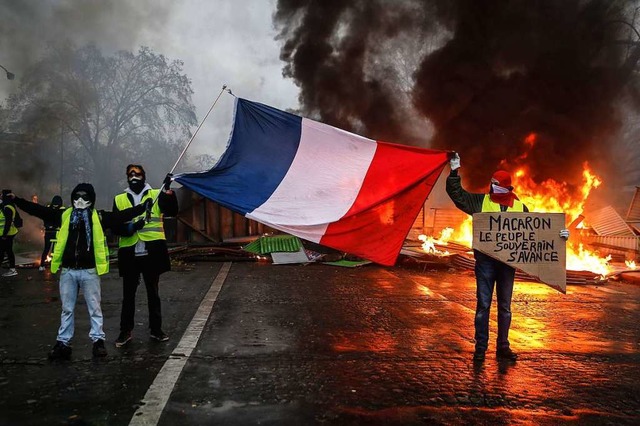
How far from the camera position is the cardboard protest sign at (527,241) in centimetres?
467

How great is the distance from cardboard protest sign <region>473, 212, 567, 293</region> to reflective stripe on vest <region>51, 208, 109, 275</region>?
3636mm

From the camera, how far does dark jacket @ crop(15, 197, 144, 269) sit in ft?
14.6

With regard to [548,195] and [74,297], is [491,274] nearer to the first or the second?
[74,297]

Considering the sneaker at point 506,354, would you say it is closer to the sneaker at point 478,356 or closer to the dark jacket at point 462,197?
the sneaker at point 478,356

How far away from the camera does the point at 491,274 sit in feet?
15.6

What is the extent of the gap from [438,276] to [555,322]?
460 cm

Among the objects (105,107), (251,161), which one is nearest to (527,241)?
(251,161)

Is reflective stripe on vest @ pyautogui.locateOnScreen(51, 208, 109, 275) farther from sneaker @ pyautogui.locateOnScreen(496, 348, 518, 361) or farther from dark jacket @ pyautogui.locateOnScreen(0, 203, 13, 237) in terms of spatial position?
dark jacket @ pyautogui.locateOnScreen(0, 203, 13, 237)

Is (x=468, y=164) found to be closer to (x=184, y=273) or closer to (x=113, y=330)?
(x=184, y=273)

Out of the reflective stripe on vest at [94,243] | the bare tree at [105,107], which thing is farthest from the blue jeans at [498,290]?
the bare tree at [105,107]

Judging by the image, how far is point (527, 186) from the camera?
1470 centimetres

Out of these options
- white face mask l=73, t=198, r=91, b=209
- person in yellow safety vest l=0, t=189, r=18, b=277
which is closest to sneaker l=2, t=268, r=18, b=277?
person in yellow safety vest l=0, t=189, r=18, b=277

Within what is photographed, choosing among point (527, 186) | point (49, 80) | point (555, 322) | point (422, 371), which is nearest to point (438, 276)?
point (555, 322)

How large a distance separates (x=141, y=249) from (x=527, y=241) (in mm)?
3973
